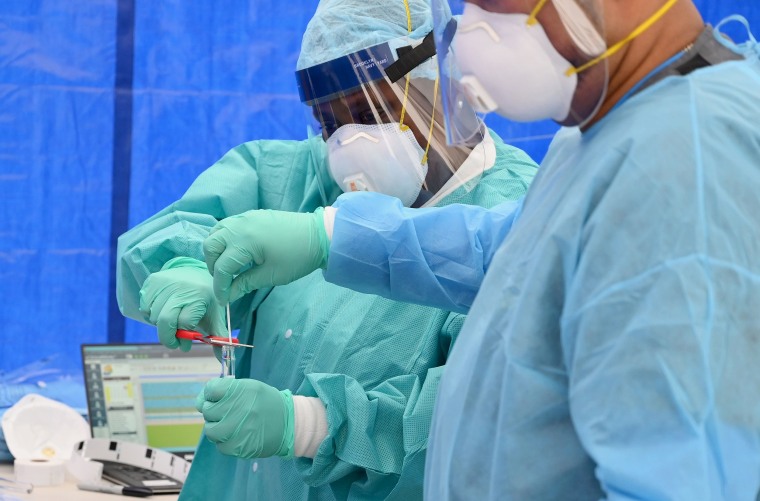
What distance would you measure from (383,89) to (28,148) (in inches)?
59.5

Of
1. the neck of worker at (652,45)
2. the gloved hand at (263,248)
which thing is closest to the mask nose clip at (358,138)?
the gloved hand at (263,248)

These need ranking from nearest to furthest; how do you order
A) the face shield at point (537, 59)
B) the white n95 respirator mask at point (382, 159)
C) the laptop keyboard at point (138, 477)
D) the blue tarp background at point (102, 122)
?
the face shield at point (537, 59) < the white n95 respirator mask at point (382, 159) < the laptop keyboard at point (138, 477) < the blue tarp background at point (102, 122)

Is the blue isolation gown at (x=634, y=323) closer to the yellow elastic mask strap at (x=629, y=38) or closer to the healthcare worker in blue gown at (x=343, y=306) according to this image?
the yellow elastic mask strap at (x=629, y=38)

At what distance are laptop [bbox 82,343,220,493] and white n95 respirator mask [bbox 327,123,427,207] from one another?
3.36ft

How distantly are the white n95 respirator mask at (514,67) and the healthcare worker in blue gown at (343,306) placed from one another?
1.58ft

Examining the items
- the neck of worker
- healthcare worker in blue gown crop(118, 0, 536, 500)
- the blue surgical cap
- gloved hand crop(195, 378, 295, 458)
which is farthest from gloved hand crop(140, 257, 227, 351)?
the neck of worker

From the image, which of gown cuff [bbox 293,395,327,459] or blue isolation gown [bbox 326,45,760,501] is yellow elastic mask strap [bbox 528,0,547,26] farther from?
gown cuff [bbox 293,395,327,459]

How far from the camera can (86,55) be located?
9.02 feet

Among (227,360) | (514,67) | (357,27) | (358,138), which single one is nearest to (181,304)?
(227,360)

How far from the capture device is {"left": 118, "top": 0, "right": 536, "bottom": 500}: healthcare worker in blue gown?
1438 mm

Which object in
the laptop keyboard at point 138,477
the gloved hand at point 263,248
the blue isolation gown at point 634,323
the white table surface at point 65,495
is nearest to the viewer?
the blue isolation gown at point 634,323

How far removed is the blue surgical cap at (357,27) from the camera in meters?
1.59

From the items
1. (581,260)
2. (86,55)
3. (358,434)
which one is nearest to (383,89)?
(358,434)

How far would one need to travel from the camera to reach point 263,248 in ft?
4.43
